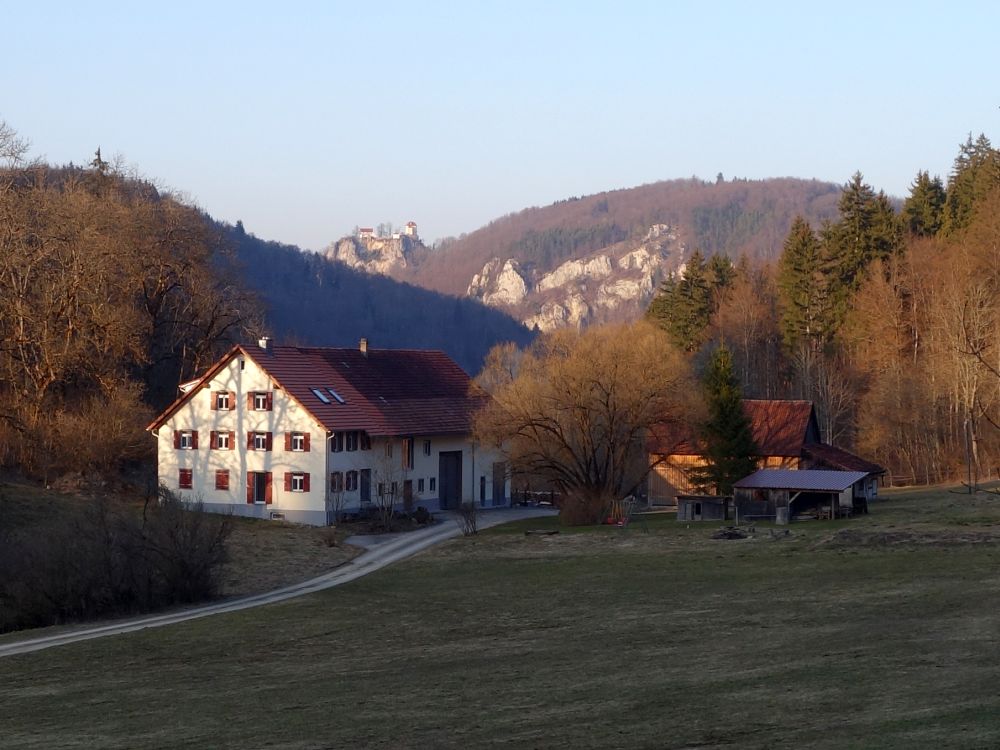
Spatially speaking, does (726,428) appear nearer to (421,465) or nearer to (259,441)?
(421,465)

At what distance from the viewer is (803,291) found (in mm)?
84750

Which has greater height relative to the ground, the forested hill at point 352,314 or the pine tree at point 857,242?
the forested hill at point 352,314

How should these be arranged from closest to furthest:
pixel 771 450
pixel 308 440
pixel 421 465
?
pixel 308 440 < pixel 421 465 < pixel 771 450

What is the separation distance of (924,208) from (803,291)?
11.0 m

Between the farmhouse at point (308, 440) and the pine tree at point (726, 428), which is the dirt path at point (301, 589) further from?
the pine tree at point (726, 428)

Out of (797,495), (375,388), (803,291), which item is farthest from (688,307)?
(797,495)

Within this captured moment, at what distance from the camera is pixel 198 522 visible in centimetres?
3578

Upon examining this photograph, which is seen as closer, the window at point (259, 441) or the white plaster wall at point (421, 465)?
the white plaster wall at point (421, 465)

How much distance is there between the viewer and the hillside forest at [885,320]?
69062 millimetres

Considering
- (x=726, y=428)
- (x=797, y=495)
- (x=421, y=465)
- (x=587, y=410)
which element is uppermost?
(x=587, y=410)

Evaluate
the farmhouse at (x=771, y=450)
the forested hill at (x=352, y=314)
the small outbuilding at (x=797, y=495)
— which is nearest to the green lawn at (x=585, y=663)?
the small outbuilding at (x=797, y=495)

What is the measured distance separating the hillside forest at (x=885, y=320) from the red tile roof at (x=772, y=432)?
8692 mm

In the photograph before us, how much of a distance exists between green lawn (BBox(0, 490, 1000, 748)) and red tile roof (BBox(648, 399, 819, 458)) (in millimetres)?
23564

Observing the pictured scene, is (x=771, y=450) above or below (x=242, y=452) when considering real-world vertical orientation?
below
